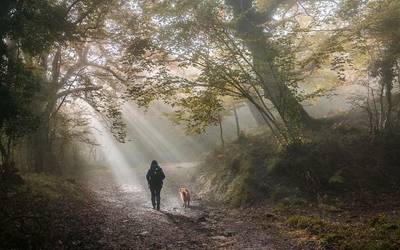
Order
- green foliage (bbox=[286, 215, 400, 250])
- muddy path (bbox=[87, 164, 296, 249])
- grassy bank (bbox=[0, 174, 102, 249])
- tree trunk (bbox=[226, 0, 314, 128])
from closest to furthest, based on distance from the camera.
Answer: green foliage (bbox=[286, 215, 400, 250]) → grassy bank (bbox=[0, 174, 102, 249]) → muddy path (bbox=[87, 164, 296, 249]) → tree trunk (bbox=[226, 0, 314, 128])

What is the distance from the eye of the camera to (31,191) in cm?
1372


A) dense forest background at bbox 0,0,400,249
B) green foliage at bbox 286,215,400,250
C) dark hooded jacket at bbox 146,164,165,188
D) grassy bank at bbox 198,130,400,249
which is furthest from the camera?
dark hooded jacket at bbox 146,164,165,188

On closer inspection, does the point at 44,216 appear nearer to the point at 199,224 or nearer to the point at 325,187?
the point at 199,224

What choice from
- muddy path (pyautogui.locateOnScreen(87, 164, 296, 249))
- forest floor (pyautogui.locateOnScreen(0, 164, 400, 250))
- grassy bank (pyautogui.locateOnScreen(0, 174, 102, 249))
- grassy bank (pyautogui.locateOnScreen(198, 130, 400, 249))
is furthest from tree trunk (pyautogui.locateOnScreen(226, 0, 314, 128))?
grassy bank (pyautogui.locateOnScreen(0, 174, 102, 249))

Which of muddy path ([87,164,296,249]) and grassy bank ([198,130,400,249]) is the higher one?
grassy bank ([198,130,400,249])

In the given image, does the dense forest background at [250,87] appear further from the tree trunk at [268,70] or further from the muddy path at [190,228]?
the muddy path at [190,228]

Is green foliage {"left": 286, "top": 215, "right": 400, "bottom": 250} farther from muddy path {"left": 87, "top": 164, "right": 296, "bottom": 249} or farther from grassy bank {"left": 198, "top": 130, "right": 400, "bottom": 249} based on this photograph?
muddy path {"left": 87, "top": 164, "right": 296, "bottom": 249}

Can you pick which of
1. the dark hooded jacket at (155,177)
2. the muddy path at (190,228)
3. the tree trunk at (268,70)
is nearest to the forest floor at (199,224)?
the muddy path at (190,228)

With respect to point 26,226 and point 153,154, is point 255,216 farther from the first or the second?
point 153,154

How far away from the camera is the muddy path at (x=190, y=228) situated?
9.33m

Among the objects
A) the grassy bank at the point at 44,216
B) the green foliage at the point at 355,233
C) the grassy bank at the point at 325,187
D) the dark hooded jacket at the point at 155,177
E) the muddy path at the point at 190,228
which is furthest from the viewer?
the dark hooded jacket at the point at 155,177

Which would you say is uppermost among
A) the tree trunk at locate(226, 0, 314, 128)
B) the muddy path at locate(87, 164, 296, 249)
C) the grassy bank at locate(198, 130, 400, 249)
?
the tree trunk at locate(226, 0, 314, 128)

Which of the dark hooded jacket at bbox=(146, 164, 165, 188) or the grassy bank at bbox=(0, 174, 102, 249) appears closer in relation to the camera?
the grassy bank at bbox=(0, 174, 102, 249)

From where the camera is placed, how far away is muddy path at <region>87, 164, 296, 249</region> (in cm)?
933
